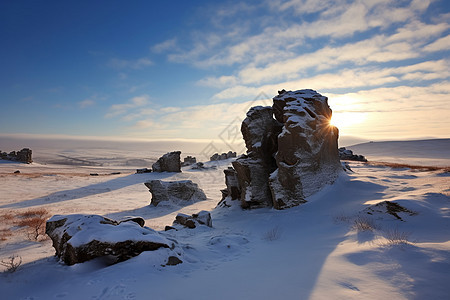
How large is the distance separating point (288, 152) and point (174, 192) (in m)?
13.1

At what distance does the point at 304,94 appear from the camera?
13953 mm

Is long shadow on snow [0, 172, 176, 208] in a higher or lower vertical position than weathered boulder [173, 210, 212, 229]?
lower

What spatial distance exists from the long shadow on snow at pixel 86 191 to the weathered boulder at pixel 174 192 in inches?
346

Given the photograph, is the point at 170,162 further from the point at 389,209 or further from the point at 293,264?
the point at 293,264

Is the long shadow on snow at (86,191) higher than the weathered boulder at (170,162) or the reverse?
the reverse

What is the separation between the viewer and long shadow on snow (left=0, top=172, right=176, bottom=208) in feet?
64.0

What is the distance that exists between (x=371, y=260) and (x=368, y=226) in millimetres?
2447

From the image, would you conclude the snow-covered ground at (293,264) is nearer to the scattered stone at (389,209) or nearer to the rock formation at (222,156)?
the scattered stone at (389,209)

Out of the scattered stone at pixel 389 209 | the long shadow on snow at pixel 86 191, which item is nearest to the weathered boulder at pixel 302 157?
the scattered stone at pixel 389 209

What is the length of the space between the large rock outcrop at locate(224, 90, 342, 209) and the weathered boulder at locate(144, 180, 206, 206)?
8.31 metres

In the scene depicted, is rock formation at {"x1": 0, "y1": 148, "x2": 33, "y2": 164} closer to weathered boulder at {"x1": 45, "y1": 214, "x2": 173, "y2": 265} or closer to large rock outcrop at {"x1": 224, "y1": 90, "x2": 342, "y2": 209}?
large rock outcrop at {"x1": 224, "y1": 90, "x2": 342, "y2": 209}

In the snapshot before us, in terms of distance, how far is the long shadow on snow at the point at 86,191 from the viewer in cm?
1950

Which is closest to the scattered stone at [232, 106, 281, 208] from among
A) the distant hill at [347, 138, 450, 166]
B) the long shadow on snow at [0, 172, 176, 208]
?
the long shadow on snow at [0, 172, 176, 208]

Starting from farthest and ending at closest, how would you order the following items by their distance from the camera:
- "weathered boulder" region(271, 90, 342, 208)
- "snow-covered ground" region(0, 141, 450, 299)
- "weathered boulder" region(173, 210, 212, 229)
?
"weathered boulder" region(271, 90, 342, 208), "weathered boulder" region(173, 210, 212, 229), "snow-covered ground" region(0, 141, 450, 299)
